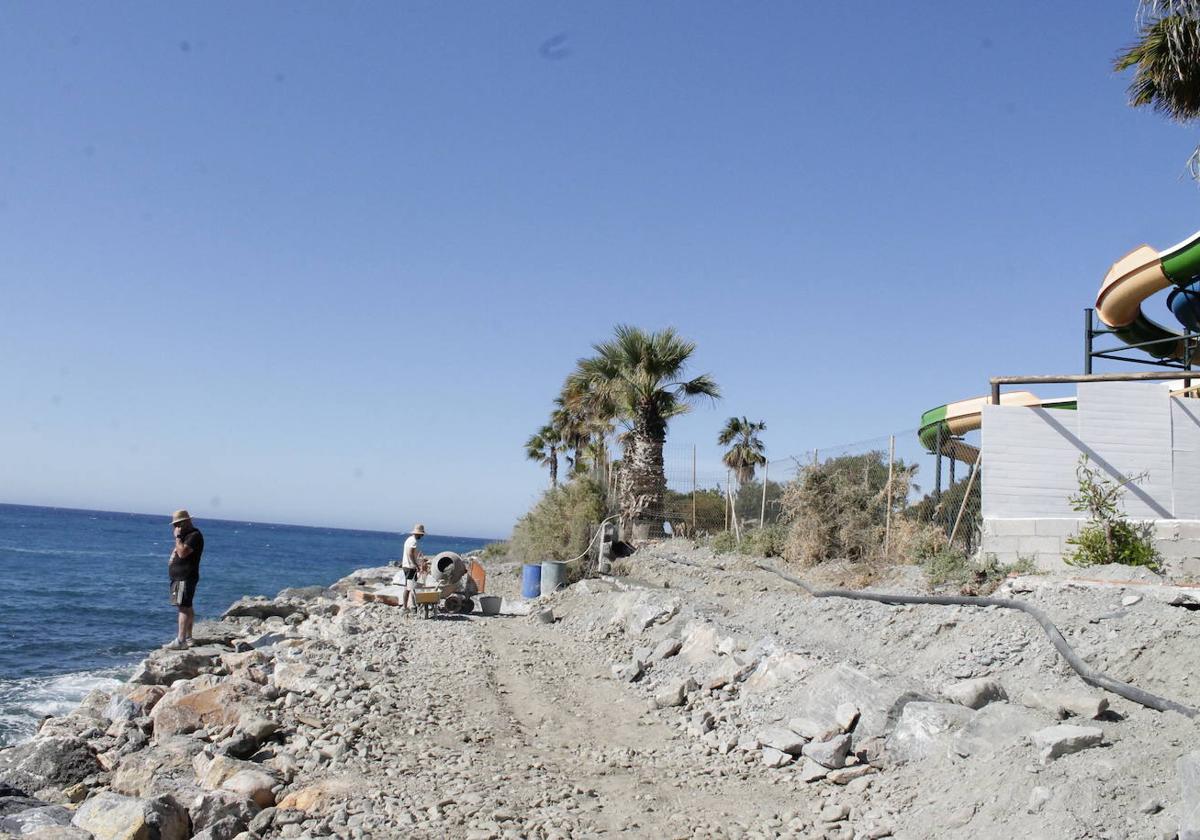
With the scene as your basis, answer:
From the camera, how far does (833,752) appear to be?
6551 mm

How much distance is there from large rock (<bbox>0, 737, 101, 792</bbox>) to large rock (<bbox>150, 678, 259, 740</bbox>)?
716mm

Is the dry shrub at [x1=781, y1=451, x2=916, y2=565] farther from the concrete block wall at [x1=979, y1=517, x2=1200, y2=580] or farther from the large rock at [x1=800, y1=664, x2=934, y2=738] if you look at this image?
the large rock at [x1=800, y1=664, x2=934, y2=738]

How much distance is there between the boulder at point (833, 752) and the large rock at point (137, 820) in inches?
177

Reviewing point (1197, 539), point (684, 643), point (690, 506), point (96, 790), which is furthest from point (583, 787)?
point (690, 506)

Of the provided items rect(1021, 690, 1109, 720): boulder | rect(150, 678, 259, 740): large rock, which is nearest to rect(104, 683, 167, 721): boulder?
rect(150, 678, 259, 740): large rock

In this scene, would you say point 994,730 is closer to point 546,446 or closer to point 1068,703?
point 1068,703

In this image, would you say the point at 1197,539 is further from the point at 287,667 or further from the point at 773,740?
the point at 287,667

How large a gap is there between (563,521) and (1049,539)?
1323 centimetres

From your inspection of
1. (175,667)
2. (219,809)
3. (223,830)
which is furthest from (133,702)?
(223,830)

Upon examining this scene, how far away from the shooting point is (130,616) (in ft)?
90.4

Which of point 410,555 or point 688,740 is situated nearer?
point 688,740

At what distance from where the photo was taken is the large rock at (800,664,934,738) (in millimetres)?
6746

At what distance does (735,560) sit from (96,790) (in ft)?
34.2

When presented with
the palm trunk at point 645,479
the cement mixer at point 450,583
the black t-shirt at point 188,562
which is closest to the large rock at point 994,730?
the black t-shirt at point 188,562
